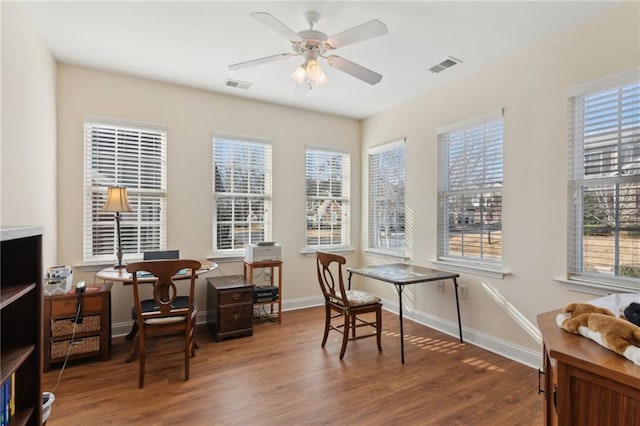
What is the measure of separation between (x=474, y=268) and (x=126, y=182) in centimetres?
372

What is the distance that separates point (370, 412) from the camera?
212cm

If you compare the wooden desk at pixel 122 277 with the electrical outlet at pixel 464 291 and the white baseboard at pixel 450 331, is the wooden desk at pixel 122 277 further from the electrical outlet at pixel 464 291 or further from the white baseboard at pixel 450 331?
the electrical outlet at pixel 464 291

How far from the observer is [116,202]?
9.99ft

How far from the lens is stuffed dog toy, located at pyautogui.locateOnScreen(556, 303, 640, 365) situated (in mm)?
991

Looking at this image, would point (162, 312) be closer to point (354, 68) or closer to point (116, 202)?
point (116, 202)

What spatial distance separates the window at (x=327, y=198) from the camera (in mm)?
4645

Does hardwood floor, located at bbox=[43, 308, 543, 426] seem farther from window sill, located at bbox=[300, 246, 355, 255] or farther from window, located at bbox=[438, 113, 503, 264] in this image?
window sill, located at bbox=[300, 246, 355, 255]

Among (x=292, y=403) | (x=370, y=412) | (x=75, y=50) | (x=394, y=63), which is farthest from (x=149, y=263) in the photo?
(x=394, y=63)

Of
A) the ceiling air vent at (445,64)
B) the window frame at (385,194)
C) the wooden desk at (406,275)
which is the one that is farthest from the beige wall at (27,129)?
the window frame at (385,194)

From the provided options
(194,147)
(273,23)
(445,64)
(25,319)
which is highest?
(445,64)

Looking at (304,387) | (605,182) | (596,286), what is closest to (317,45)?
(605,182)

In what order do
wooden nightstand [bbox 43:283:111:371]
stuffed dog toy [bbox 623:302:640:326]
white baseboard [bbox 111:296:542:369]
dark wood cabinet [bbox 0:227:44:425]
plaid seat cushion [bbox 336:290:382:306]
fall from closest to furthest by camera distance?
stuffed dog toy [bbox 623:302:640:326]
dark wood cabinet [bbox 0:227:44:425]
wooden nightstand [bbox 43:283:111:371]
white baseboard [bbox 111:296:542:369]
plaid seat cushion [bbox 336:290:382:306]

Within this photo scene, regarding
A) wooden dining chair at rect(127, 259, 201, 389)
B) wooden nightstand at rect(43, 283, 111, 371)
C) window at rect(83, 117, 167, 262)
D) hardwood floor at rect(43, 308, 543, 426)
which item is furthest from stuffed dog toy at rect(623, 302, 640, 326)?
window at rect(83, 117, 167, 262)

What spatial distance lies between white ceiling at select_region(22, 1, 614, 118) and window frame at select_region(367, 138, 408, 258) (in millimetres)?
972
